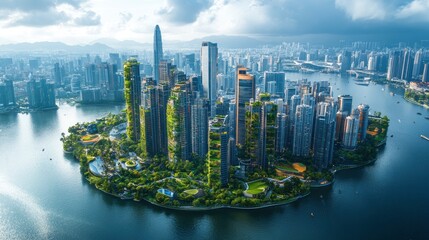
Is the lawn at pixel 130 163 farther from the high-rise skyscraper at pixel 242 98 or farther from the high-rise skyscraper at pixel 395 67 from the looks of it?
the high-rise skyscraper at pixel 395 67

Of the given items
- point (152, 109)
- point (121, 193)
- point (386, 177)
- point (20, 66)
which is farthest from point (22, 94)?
point (386, 177)

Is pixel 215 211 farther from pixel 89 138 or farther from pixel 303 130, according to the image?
pixel 89 138

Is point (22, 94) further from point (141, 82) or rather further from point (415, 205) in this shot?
point (415, 205)

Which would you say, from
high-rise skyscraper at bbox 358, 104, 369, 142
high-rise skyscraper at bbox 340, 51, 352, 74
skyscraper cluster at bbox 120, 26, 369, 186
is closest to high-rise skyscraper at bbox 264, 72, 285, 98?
skyscraper cluster at bbox 120, 26, 369, 186

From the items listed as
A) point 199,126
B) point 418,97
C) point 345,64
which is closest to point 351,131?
point 199,126

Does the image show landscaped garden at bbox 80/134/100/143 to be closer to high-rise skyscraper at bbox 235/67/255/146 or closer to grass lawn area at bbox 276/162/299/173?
high-rise skyscraper at bbox 235/67/255/146
